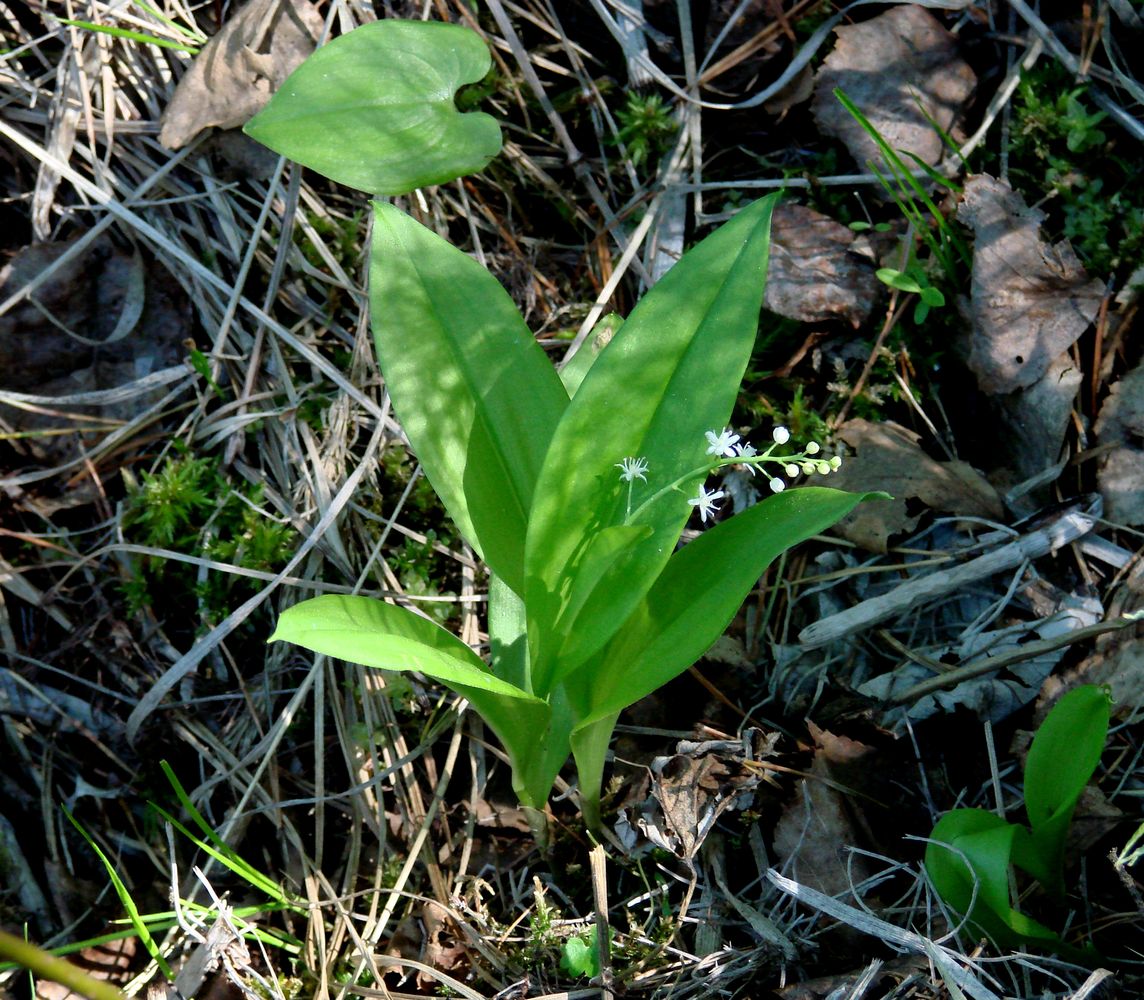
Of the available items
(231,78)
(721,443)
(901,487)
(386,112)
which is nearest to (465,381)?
(721,443)

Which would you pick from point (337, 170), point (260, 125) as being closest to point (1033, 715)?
point (337, 170)

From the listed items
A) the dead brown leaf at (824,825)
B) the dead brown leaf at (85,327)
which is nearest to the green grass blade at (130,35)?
the dead brown leaf at (85,327)

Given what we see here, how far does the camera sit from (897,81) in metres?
2.09

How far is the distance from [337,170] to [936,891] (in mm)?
1544

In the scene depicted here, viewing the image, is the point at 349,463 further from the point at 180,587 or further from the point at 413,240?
the point at 413,240

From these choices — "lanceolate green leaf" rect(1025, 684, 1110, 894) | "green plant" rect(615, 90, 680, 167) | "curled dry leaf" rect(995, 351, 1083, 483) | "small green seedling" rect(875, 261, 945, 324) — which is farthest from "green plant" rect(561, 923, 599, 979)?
"green plant" rect(615, 90, 680, 167)

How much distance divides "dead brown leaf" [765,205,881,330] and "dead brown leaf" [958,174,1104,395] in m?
0.21

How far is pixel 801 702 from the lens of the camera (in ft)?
5.76

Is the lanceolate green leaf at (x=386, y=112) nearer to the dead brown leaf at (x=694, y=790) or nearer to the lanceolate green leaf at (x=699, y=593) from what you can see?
the lanceolate green leaf at (x=699, y=593)

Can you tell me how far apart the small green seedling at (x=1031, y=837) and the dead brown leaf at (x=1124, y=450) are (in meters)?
0.50

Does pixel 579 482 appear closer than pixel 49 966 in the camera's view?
No

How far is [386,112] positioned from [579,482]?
0.87m

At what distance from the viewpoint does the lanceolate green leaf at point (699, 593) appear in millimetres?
1360

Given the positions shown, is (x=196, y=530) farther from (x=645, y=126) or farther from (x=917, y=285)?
(x=917, y=285)
